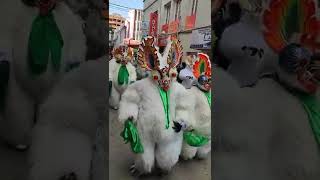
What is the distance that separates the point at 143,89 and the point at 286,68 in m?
1.51

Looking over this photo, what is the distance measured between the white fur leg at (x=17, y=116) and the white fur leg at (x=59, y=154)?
37 mm

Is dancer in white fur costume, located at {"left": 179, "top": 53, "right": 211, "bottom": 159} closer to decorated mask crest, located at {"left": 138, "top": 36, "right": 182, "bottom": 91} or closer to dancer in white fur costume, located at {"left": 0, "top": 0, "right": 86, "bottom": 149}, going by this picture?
decorated mask crest, located at {"left": 138, "top": 36, "right": 182, "bottom": 91}

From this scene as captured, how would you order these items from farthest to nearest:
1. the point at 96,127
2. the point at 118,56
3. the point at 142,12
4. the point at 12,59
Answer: the point at 142,12
the point at 118,56
the point at 96,127
the point at 12,59

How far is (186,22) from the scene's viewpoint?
29.6 ft

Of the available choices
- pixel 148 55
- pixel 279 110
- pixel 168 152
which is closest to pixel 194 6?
pixel 148 55

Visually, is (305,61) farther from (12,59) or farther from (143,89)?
(143,89)

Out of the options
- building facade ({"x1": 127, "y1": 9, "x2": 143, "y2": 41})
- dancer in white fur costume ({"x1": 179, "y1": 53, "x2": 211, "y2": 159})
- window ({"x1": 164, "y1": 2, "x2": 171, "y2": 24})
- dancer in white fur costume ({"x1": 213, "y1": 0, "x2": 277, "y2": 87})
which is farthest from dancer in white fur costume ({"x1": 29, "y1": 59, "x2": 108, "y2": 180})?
building facade ({"x1": 127, "y1": 9, "x2": 143, "y2": 41})

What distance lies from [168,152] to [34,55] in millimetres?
1659

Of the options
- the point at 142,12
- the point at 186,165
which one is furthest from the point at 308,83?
the point at 142,12

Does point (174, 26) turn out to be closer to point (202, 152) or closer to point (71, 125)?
point (202, 152)

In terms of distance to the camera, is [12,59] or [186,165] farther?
[186,165]

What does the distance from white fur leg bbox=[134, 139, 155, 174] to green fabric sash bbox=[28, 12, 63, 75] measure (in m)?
1.52

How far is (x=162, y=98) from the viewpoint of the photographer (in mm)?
2678

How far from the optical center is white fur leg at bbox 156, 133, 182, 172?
2672 mm
